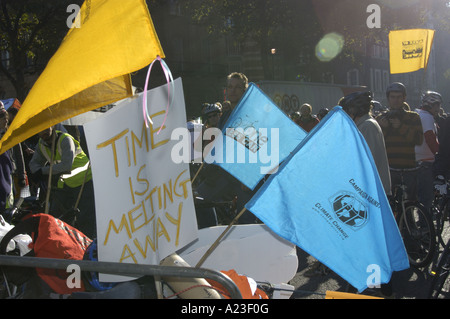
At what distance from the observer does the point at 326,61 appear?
106 feet

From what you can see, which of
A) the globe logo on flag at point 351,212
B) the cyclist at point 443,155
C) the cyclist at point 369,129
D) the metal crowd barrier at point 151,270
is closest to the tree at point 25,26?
the cyclist at point 369,129

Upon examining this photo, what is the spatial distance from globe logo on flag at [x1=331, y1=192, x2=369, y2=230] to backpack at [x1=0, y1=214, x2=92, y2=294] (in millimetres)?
1306

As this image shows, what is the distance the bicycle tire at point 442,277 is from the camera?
413 cm

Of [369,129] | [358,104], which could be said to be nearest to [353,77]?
[358,104]

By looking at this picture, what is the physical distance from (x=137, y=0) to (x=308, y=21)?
2527cm

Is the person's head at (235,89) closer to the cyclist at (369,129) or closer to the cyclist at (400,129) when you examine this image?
the cyclist at (369,129)

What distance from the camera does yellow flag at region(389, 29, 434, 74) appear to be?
11364mm

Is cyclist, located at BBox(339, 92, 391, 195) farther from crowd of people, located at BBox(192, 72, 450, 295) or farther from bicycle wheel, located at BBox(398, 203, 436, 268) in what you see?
bicycle wheel, located at BBox(398, 203, 436, 268)

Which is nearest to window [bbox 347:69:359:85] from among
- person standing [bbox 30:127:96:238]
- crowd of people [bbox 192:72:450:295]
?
crowd of people [bbox 192:72:450:295]

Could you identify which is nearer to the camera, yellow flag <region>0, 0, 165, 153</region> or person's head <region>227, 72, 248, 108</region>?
yellow flag <region>0, 0, 165, 153</region>

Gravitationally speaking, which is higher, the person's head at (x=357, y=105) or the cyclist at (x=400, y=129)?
the person's head at (x=357, y=105)

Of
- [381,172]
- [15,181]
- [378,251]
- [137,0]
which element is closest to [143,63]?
[137,0]

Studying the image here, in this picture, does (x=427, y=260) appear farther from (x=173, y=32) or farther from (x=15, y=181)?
(x=173, y=32)

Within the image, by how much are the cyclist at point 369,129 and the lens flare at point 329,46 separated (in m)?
23.2
